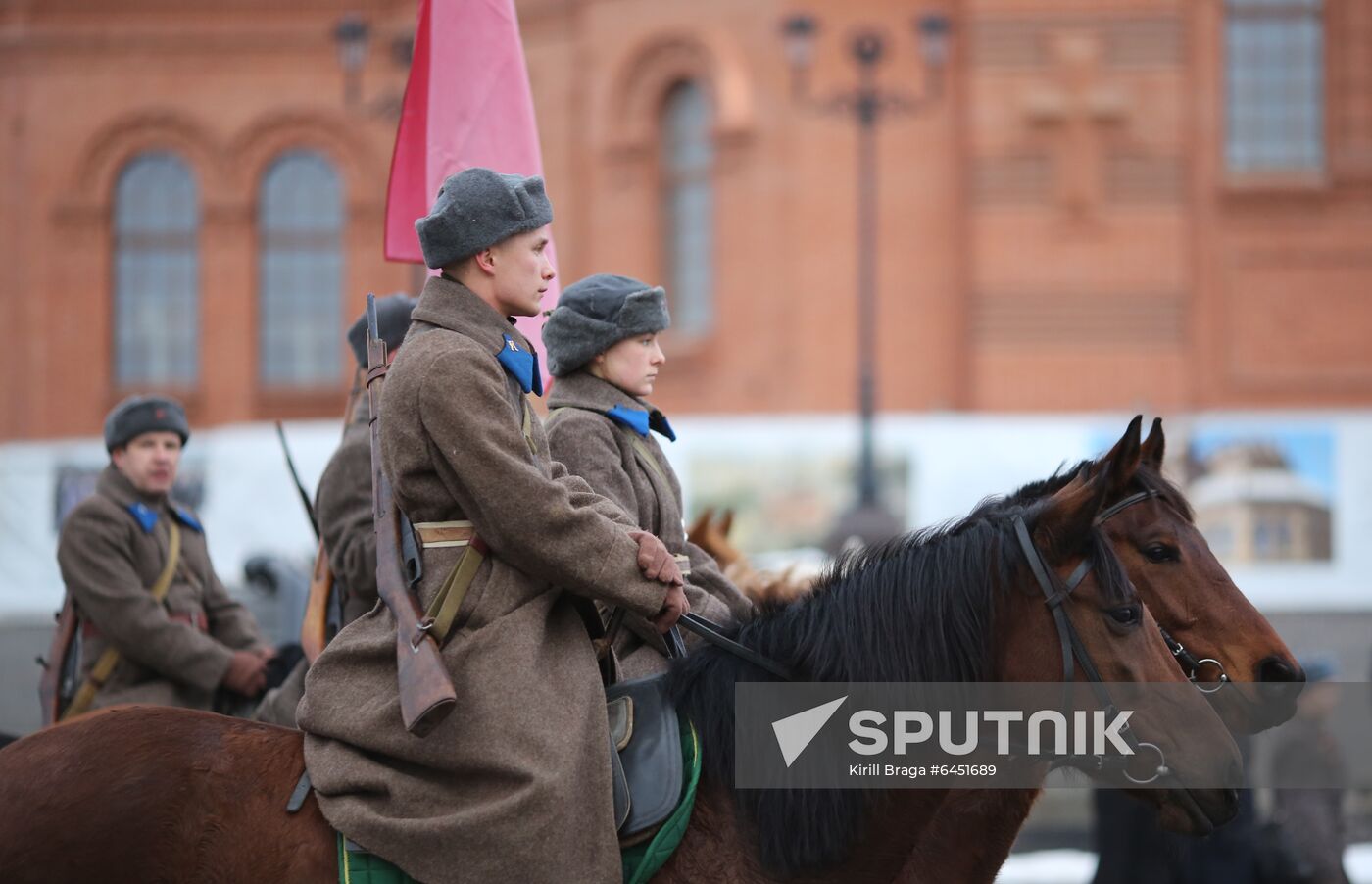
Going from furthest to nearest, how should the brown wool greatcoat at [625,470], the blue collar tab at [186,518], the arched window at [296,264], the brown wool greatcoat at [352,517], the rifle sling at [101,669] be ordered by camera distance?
the arched window at [296,264] < the blue collar tab at [186,518] < the rifle sling at [101,669] < the brown wool greatcoat at [352,517] < the brown wool greatcoat at [625,470]

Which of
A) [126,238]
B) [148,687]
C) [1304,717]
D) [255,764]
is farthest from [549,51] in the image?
[255,764]

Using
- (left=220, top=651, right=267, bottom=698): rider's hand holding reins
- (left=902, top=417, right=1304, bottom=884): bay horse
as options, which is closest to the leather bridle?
(left=902, top=417, right=1304, bottom=884): bay horse

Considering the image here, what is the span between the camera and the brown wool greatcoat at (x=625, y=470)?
433cm

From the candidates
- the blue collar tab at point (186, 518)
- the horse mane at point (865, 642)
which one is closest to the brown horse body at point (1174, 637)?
the horse mane at point (865, 642)

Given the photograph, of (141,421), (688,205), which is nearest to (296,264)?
(688,205)

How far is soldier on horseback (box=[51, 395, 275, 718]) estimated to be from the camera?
5686 millimetres

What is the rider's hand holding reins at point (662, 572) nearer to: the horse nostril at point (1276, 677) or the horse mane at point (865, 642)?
the horse mane at point (865, 642)

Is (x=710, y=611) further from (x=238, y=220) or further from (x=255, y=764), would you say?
(x=238, y=220)

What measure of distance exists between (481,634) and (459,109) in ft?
8.82

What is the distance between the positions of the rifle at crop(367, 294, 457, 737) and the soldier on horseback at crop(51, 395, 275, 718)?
2237 millimetres

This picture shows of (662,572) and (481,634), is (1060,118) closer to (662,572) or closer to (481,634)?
(662,572)

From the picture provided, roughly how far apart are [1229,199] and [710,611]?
921 inches

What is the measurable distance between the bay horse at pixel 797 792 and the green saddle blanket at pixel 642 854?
0.12 ft

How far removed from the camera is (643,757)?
3.64 m
